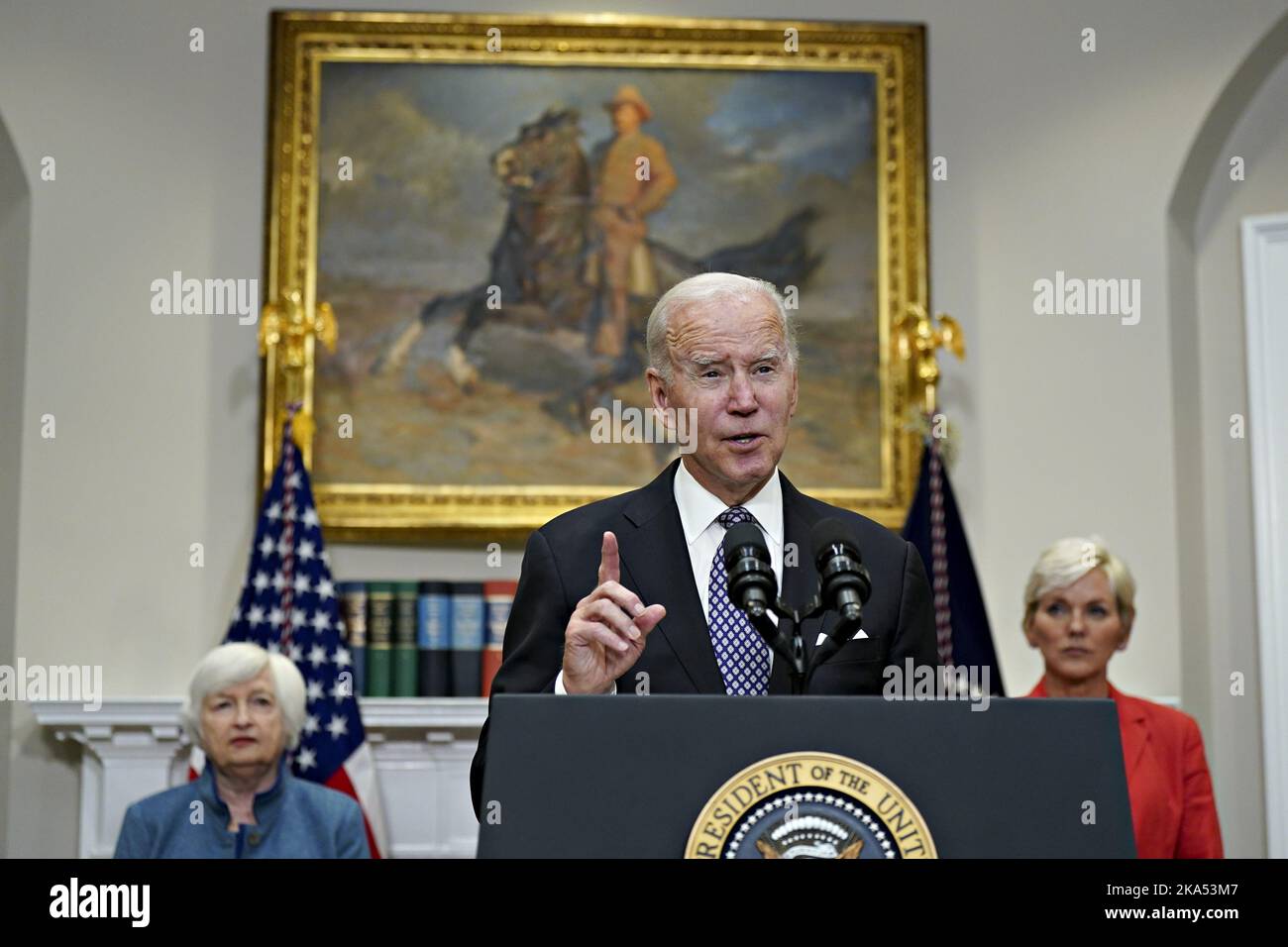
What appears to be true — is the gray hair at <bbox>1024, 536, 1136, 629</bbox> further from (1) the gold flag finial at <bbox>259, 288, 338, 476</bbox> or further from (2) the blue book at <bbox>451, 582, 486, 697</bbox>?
(1) the gold flag finial at <bbox>259, 288, 338, 476</bbox>

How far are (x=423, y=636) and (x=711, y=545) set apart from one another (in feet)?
12.2

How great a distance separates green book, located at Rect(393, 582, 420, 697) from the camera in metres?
6.14

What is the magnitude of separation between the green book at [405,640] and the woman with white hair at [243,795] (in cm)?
113

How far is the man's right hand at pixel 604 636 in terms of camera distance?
2.06m

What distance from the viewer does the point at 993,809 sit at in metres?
1.81

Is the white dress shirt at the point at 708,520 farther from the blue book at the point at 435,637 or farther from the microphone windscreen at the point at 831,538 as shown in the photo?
the blue book at the point at 435,637

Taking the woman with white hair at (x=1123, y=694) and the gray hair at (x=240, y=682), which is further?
the gray hair at (x=240, y=682)

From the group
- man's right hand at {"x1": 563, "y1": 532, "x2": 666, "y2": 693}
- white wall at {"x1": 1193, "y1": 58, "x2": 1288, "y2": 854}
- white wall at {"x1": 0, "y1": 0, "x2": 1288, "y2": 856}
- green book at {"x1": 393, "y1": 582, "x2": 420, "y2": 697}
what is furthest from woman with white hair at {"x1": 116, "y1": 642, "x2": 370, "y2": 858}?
white wall at {"x1": 1193, "y1": 58, "x2": 1288, "y2": 854}

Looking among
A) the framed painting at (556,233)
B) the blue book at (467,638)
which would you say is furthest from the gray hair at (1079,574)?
the blue book at (467,638)

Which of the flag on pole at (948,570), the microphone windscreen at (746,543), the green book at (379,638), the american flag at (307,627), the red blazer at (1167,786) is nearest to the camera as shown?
the microphone windscreen at (746,543)

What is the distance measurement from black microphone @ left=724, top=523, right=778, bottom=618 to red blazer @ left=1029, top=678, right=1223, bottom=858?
2.55 meters

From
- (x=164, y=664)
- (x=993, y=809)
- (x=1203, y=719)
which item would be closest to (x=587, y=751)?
(x=993, y=809)
